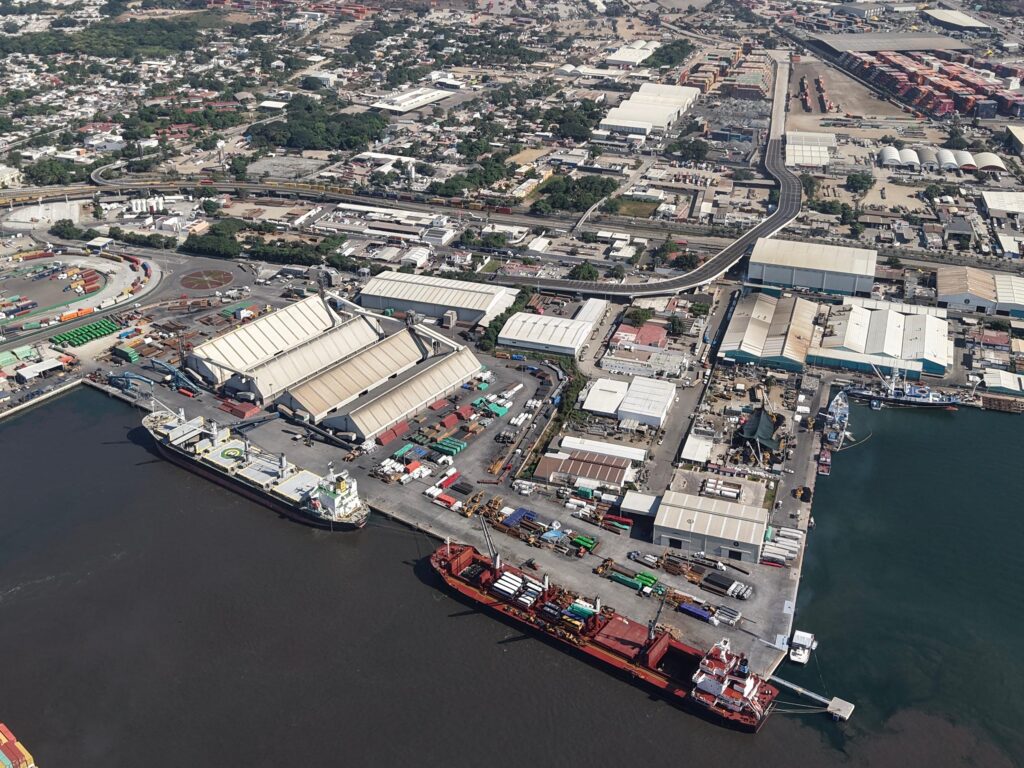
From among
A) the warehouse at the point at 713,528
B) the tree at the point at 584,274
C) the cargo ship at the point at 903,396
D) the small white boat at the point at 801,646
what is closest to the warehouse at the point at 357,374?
the tree at the point at 584,274

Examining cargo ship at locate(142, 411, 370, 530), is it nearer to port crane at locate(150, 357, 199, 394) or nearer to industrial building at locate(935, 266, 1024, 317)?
port crane at locate(150, 357, 199, 394)

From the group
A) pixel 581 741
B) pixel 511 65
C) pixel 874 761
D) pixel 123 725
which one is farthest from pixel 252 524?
pixel 511 65

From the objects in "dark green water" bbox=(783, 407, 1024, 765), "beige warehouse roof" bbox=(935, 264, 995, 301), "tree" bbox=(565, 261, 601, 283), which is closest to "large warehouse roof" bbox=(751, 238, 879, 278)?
"beige warehouse roof" bbox=(935, 264, 995, 301)

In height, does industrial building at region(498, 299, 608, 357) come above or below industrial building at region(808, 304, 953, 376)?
above

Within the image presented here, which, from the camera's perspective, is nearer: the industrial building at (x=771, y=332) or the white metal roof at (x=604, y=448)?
the white metal roof at (x=604, y=448)

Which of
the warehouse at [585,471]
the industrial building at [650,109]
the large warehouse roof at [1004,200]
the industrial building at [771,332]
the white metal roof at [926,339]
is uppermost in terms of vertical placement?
the warehouse at [585,471]

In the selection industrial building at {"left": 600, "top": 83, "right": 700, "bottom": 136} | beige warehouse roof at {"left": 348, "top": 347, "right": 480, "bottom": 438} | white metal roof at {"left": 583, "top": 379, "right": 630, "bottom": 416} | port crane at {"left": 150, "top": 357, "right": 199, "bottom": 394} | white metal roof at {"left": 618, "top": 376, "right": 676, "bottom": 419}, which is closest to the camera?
beige warehouse roof at {"left": 348, "top": 347, "right": 480, "bottom": 438}

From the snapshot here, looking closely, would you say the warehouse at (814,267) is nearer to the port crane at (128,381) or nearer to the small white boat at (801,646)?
the small white boat at (801,646)
